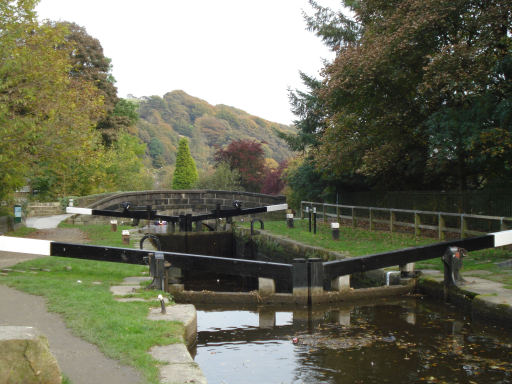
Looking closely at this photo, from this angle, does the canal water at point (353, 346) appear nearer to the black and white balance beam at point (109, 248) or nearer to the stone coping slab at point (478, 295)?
the stone coping slab at point (478, 295)

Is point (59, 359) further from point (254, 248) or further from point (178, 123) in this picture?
point (178, 123)

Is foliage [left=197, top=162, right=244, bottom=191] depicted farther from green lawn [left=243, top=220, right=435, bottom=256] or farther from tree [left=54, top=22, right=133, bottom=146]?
green lawn [left=243, top=220, right=435, bottom=256]

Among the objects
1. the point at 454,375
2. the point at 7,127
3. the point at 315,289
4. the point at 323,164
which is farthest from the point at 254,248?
the point at 454,375

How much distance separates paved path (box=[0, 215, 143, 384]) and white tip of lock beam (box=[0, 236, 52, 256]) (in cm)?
75

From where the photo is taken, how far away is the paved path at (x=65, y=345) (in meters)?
4.06

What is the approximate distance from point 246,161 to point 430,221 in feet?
85.3

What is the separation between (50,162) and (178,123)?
88.4 meters

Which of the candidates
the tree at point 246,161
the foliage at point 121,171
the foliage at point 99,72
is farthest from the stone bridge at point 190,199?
the foliage at point 99,72

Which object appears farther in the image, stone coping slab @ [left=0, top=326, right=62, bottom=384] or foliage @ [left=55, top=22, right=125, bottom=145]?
foliage @ [left=55, top=22, right=125, bottom=145]

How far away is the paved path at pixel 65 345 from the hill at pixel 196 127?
76.5m

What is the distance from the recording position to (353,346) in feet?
20.7

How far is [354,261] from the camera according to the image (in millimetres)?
8695

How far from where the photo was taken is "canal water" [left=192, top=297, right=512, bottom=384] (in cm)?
532

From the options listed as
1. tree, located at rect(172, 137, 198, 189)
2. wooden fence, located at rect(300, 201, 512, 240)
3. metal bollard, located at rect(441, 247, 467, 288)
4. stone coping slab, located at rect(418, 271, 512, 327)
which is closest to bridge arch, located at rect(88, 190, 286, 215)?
wooden fence, located at rect(300, 201, 512, 240)
